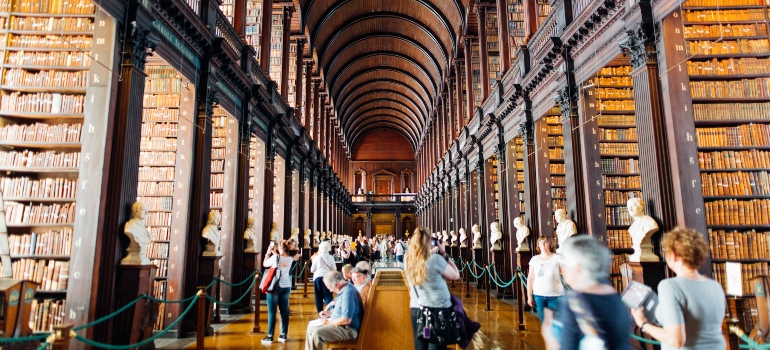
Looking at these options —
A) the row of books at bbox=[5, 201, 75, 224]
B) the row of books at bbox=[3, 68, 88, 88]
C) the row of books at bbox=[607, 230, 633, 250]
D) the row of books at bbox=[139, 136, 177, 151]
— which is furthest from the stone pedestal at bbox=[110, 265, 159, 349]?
the row of books at bbox=[607, 230, 633, 250]

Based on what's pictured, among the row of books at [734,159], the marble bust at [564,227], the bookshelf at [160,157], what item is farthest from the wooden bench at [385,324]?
the row of books at [734,159]

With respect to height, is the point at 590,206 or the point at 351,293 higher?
the point at 590,206

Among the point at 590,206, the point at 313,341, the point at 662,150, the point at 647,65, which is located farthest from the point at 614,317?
the point at 590,206

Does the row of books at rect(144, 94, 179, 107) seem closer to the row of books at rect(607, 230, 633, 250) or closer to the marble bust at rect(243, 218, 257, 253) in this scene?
the marble bust at rect(243, 218, 257, 253)

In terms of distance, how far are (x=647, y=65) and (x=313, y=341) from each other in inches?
163

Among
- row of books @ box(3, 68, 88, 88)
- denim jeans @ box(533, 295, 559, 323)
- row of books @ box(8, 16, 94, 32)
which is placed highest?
row of books @ box(8, 16, 94, 32)

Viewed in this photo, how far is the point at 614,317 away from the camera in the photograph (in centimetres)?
137

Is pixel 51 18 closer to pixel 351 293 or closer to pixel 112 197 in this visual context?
pixel 112 197

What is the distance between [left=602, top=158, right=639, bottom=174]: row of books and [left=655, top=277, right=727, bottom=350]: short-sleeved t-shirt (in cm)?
502

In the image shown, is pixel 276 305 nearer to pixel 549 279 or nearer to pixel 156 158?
pixel 549 279

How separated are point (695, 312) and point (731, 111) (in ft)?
13.2

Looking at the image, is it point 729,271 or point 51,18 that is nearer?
point 729,271

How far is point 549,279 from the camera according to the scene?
12.3ft

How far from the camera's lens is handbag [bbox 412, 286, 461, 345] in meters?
2.57
